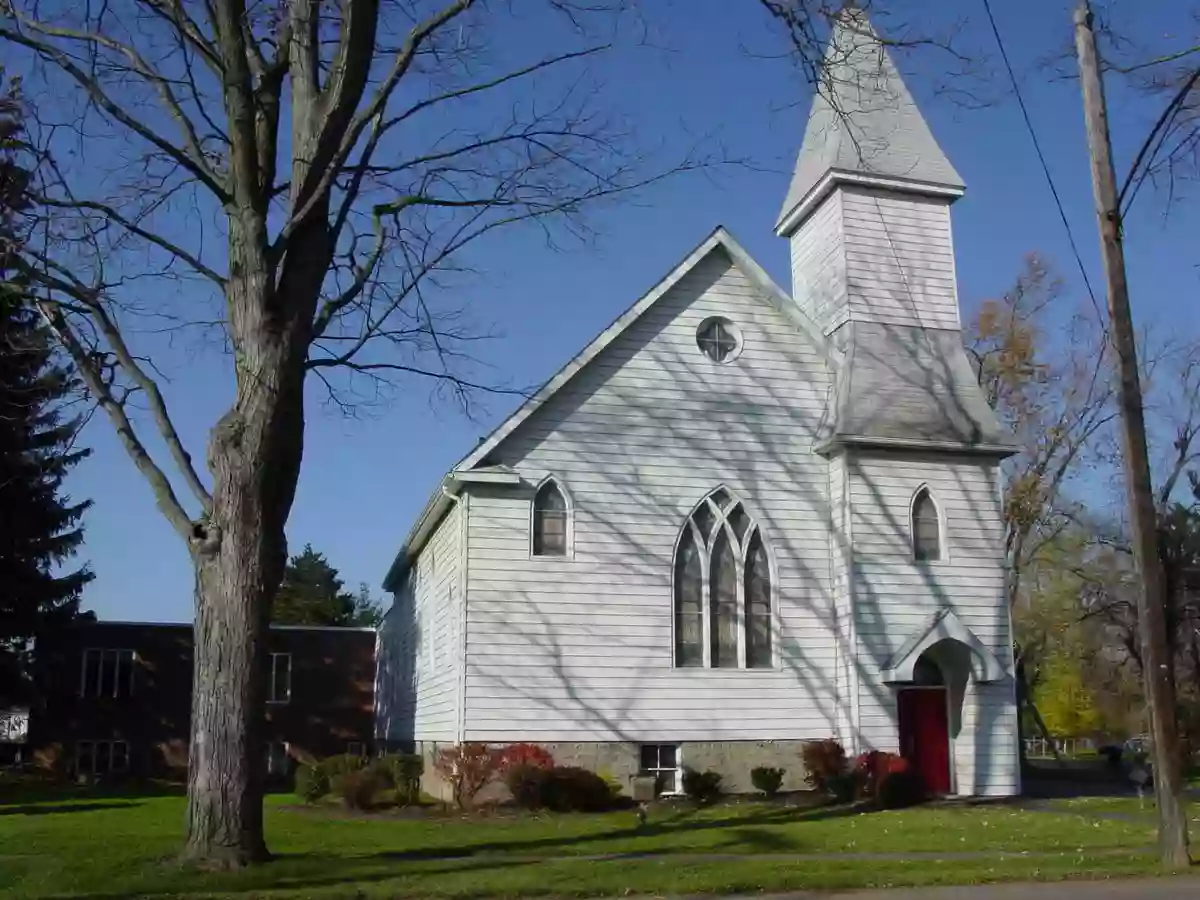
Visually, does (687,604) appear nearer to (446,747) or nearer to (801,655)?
(801,655)

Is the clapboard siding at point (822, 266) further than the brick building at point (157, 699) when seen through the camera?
No

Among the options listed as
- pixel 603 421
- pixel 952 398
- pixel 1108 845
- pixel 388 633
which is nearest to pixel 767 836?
pixel 1108 845

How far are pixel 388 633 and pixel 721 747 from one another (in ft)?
57.8

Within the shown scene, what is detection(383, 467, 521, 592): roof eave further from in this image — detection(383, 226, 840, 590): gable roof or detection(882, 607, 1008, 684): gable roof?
detection(882, 607, 1008, 684): gable roof

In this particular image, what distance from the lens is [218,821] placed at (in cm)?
1250

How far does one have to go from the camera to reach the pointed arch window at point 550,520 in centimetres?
2159

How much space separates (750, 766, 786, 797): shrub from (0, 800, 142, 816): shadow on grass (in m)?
12.4

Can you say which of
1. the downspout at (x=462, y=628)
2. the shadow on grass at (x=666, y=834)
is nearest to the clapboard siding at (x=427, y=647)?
the downspout at (x=462, y=628)

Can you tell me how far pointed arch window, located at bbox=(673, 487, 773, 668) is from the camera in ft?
72.5

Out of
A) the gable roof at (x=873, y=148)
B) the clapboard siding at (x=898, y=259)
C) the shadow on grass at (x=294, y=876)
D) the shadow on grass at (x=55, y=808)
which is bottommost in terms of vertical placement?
the shadow on grass at (x=55, y=808)

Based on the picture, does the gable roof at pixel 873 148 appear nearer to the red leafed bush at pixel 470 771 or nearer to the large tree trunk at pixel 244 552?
the red leafed bush at pixel 470 771

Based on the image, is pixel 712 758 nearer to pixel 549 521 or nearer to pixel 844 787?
pixel 844 787

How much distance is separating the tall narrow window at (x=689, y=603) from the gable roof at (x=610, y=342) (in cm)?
→ 348

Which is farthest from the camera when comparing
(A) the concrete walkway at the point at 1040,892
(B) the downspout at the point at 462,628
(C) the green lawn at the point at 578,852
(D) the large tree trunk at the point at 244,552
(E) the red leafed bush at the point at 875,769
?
(E) the red leafed bush at the point at 875,769
